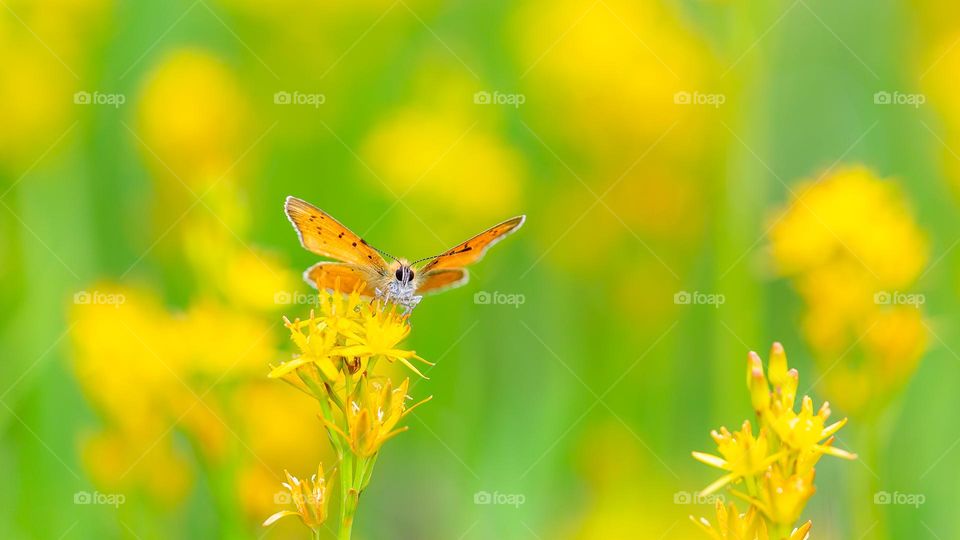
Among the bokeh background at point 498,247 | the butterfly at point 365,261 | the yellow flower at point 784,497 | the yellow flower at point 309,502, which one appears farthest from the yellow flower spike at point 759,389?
the bokeh background at point 498,247

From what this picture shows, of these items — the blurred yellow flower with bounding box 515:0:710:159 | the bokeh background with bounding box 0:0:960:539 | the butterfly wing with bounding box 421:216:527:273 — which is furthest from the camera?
the blurred yellow flower with bounding box 515:0:710:159

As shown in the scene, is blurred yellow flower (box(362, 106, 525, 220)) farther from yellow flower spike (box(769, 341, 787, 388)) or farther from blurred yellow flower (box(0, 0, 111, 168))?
yellow flower spike (box(769, 341, 787, 388))

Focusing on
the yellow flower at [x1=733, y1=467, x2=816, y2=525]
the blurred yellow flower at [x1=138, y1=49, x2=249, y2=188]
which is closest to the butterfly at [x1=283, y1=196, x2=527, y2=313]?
the yellow flower at [x1=733, y1=467, x2=816, y2=525]

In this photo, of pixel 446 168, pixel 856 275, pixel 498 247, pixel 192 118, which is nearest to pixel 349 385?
pixel 856 275

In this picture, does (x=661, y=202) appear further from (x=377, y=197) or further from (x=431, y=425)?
(x=431, y=425)

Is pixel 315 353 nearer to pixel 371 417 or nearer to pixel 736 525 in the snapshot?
pixel 371 417

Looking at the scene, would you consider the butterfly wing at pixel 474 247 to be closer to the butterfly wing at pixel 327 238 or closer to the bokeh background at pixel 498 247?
the butterfly wing at pixel 327 238

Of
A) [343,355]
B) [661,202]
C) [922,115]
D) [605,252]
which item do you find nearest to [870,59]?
[922,115]
